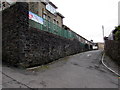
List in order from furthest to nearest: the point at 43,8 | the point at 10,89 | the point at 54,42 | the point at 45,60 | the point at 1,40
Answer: the point at 43,8
the point at 54,42
the point at 45,60
the point at 1,40
the point at 10,89

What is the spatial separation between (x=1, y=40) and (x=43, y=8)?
1110 cm

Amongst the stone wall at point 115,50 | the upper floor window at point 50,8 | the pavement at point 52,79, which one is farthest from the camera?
the upper floor window at point 50,8

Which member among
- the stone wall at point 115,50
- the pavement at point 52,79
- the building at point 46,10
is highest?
the building at point 46,10

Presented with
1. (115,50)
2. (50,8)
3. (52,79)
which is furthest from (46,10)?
(52,79)

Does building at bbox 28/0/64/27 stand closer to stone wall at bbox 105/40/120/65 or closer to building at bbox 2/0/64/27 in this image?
building at bbox 2/0/64/27

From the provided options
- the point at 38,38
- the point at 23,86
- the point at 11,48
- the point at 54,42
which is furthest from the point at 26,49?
the point at 54,42

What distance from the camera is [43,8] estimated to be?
58.2ft

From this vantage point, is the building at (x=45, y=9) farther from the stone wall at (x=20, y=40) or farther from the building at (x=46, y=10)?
the stone wall at (x=20, y=40)

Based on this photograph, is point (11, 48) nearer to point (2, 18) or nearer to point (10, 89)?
point (2, 18)

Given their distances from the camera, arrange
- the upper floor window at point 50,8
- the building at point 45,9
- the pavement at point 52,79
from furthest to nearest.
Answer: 1. the upper floor window at point 50,8
2. the building at point 45,9
3. the pavement at point 52,79

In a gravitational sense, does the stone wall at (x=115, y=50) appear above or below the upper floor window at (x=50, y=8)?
below

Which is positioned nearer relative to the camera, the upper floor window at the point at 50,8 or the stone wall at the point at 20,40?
the stone wall at the point at 20,40

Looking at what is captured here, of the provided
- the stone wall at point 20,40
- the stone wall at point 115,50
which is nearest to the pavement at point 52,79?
the stone wall at point 20,40

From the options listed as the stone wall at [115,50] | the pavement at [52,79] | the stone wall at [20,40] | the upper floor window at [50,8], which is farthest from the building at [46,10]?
the stone wall at [115,50]
